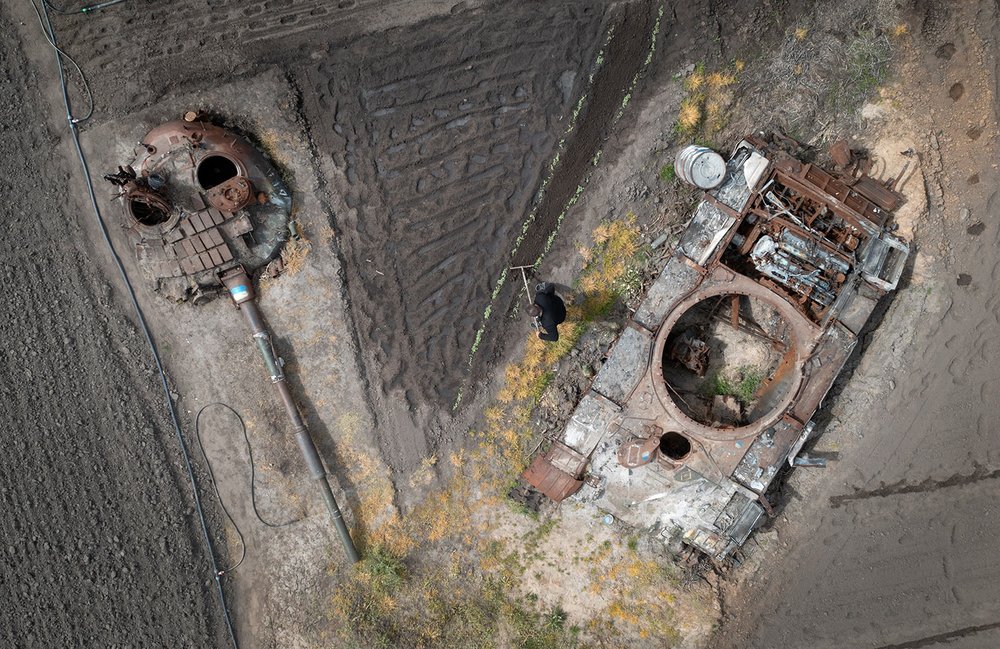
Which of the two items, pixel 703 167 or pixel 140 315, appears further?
pixel 140 315

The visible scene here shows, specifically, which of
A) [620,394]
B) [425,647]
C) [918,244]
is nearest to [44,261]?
[425,647]

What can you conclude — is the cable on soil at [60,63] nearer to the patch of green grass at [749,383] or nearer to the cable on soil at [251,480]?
the cable on soil at [251,480]

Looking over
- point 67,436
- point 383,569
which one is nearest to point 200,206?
point 67,436

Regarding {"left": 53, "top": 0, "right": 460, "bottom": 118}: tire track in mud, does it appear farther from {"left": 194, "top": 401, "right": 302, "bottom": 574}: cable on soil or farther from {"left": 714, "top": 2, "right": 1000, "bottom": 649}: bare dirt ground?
{"left": 714, "top": 2, "right": 1000, "bottom": 649}: bare dirt ground

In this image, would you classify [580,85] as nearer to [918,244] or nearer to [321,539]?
[918,244]

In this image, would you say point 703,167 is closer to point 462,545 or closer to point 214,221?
point 462,545

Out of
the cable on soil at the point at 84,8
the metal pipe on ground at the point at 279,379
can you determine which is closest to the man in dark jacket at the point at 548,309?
the metal pipe on ground at the point at 279,379
